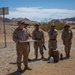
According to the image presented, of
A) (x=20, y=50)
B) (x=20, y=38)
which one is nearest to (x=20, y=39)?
(x=20, y=38)

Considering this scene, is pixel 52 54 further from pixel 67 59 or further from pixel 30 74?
pixel 30 74

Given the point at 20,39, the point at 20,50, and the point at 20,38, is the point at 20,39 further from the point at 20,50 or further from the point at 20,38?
the point at 20,50

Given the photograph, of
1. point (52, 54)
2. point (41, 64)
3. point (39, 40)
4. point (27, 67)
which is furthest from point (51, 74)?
point (39, 40)

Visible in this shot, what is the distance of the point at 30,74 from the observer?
1070cm

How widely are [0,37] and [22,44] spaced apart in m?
18.1

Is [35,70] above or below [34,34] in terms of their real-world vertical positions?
below

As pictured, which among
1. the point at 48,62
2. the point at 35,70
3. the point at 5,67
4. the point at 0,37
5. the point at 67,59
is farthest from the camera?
the point at 0,37

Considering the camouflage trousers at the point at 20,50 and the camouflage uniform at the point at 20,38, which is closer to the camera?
the camouflage uniform at the point at 20,38

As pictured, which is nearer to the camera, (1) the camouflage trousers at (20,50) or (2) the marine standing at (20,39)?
(2) the marine standing at (20,39)

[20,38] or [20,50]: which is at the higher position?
[20,38]

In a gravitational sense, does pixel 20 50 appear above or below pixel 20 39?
below

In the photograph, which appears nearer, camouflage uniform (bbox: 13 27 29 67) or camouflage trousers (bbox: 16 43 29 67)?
camouflage uniform (bbox: 13 27 29 67)

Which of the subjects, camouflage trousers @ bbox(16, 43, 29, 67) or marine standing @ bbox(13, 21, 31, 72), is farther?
camouflage trousers @ bbox(16, 43, 29, 67)

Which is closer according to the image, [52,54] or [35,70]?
[35,70]
